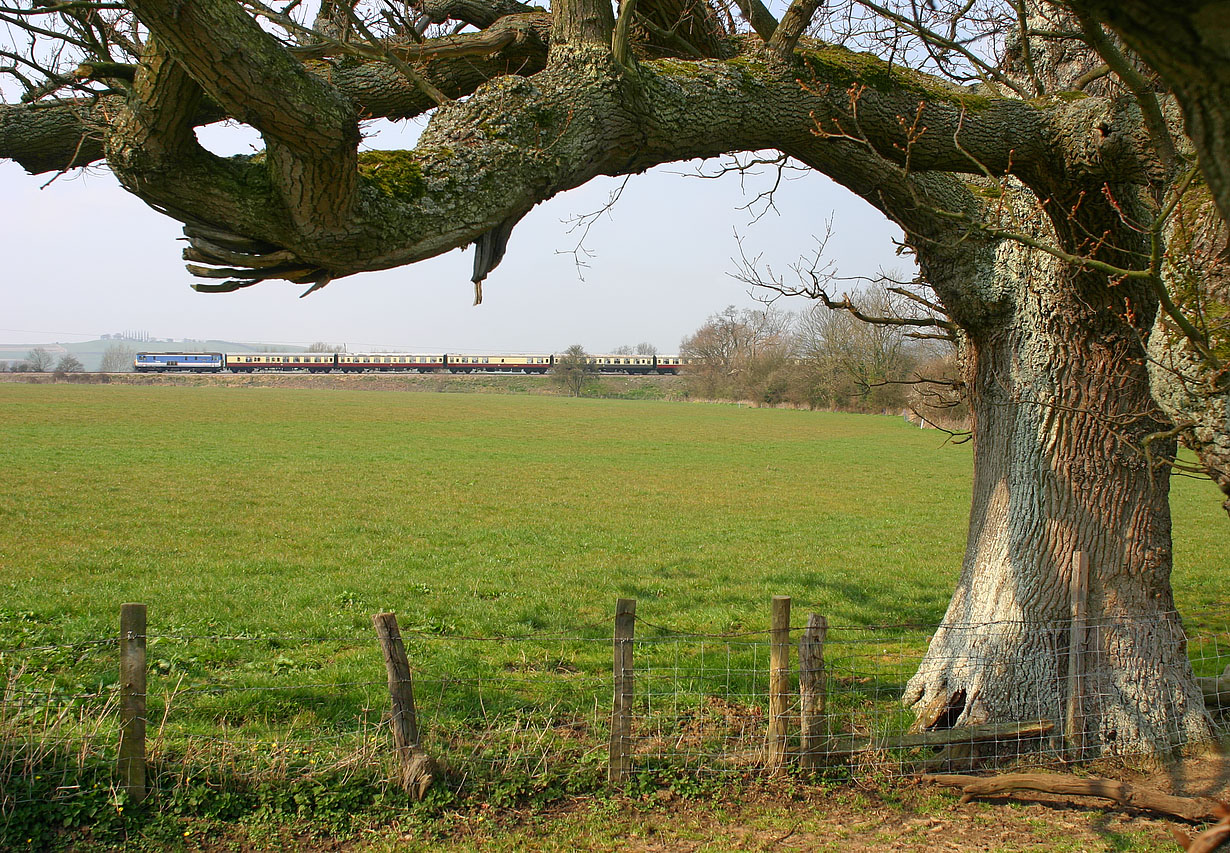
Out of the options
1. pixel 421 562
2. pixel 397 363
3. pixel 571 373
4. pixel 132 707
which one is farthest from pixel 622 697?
pixel 397 363

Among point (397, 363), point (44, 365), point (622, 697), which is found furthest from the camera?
point (44, 365)

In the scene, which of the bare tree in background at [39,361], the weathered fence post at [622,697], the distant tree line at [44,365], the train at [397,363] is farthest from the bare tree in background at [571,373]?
the weathered fence post at [622,697]

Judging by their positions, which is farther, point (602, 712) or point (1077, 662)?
point (602, 712)

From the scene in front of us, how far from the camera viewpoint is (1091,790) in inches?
198

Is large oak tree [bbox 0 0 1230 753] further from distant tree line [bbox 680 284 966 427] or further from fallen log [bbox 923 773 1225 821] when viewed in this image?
distant tree line [bbox 680 284 966 427]

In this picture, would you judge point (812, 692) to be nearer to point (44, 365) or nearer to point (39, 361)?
point (39, 361)

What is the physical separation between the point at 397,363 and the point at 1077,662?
12436 centimetres

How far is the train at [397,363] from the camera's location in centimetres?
11469

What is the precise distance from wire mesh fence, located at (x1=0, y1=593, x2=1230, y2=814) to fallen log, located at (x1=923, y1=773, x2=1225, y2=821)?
0.31 m

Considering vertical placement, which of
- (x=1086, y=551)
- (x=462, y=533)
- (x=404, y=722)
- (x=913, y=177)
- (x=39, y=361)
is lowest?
(x=462, y=533)

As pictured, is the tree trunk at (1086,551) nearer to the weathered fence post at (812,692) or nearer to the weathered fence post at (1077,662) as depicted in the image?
the weathered fence post at (1077,662)

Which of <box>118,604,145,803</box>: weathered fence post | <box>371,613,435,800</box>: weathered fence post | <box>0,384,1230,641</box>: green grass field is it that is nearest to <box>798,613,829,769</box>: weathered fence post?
<box>371,613,435,800</box>: weathered fence post

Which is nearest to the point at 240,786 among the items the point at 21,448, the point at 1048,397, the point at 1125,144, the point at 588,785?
the point at 588,785

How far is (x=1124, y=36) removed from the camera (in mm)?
1612
